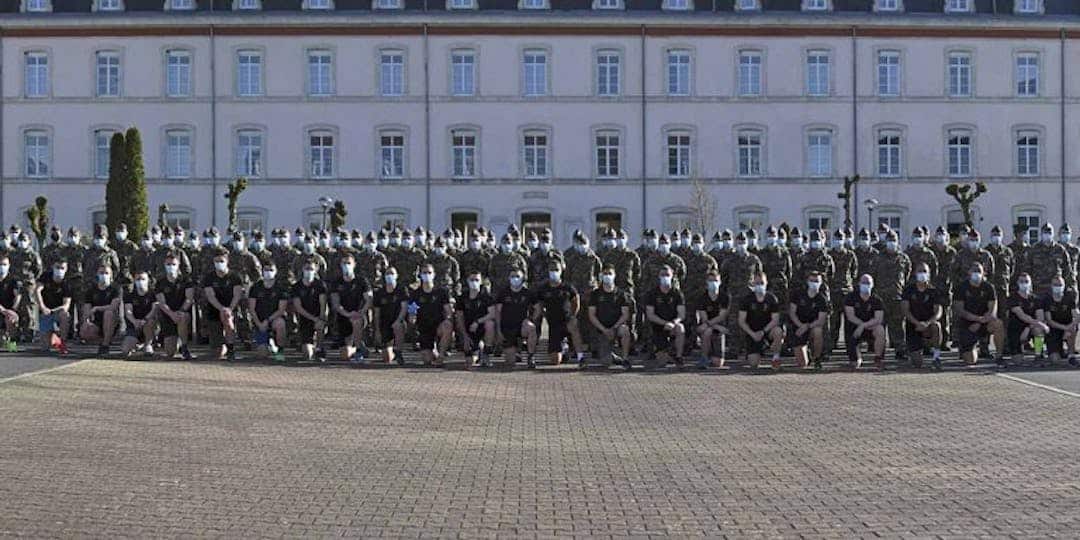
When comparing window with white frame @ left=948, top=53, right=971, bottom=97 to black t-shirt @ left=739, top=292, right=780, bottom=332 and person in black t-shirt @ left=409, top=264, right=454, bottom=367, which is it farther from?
person in black t-shirt @ left=409, top=264, right=454, bottom=367

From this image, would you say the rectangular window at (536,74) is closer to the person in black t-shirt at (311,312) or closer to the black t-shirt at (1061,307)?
the person in black t-shirt at (311,312)

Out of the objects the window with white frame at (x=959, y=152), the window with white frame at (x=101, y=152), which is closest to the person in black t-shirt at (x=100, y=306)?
the window with white frame at (x=101, y=152)

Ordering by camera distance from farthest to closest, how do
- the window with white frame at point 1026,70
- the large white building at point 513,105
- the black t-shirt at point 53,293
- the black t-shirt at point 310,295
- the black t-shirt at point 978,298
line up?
the window with white frame at point 1026,70 → the large white building at point 513,105 → the black t-shirt at point 53,293 → the black t-shirt at point 310,295 → the black t-shirt at point 978,298

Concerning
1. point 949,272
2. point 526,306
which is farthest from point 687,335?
point 949,272

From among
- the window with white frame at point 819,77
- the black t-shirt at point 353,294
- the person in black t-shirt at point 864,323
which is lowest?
the person in black t-shirt at point 864,323

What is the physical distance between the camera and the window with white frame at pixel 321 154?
2154 inches

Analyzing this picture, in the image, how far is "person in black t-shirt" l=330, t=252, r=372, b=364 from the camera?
21.5 m

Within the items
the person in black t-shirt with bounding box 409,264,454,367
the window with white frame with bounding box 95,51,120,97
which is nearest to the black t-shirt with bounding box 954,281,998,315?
the person in black t-shirt with bounding box 409,264,454,367

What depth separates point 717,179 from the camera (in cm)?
5516

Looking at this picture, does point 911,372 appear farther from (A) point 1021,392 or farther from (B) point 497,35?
(B) point 497,35

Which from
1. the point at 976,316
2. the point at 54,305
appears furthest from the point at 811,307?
the point at 54,305

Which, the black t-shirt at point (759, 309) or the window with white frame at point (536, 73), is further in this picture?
the window with white frame at point (536, 73)

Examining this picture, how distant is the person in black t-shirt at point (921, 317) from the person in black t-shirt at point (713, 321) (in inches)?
112

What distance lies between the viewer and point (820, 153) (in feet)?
181
